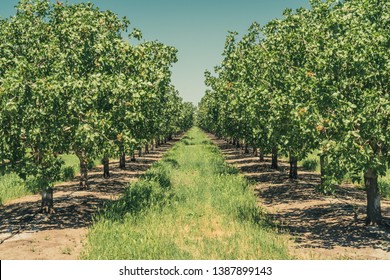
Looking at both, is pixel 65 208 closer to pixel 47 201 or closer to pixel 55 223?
pixel 47 201

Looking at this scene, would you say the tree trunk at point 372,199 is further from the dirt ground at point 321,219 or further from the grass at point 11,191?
the grass at point 11,191

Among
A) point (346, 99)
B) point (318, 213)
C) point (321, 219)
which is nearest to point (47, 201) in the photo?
point (321, 219)

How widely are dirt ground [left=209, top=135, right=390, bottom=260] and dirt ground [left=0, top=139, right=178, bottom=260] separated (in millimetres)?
7376

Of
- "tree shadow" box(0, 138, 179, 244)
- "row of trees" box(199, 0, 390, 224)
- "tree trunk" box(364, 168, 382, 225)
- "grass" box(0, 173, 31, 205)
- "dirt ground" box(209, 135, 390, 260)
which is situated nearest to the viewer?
"row of trees" box(199, 0, 390, 224)

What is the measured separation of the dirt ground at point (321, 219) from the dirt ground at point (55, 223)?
738 cm

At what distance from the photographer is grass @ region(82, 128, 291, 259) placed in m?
12.3

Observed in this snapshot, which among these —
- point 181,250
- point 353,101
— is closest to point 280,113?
point 353,101

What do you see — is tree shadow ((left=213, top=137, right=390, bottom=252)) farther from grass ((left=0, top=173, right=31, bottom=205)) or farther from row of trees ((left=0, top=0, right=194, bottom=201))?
grass ((left=0, top=173, right=31, bottom=205))

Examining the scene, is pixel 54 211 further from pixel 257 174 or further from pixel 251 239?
pixel 257 174

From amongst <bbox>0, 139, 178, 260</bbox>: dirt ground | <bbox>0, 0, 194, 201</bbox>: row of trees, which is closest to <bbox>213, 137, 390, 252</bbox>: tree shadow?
<bbox>0, 0, 194, 201</bbox>: row of trees

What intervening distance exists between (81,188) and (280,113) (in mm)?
13386

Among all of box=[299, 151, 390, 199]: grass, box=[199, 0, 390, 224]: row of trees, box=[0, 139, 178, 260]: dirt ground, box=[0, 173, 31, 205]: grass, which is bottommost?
box=[0, 139, 178, 260]: dirt ground

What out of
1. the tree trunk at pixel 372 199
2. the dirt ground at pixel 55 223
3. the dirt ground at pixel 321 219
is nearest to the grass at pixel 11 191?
the dirt ground at pixel 55 223
